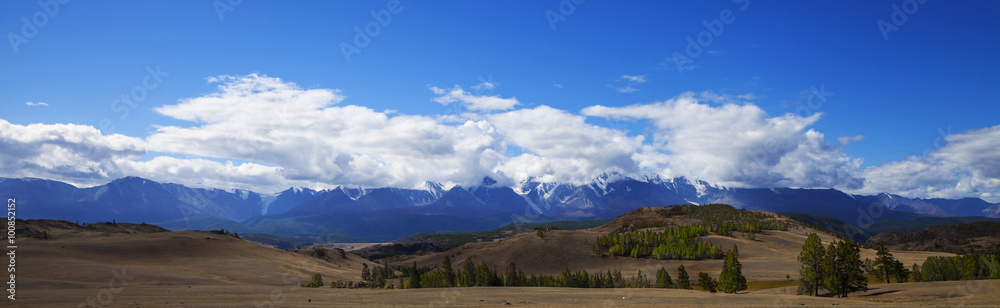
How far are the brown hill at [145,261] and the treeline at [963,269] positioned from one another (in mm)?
103060

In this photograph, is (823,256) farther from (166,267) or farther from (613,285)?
(166,267)

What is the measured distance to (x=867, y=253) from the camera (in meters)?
136

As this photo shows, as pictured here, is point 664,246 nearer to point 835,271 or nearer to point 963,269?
point 963,269

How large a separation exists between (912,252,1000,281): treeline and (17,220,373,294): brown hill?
338 feet

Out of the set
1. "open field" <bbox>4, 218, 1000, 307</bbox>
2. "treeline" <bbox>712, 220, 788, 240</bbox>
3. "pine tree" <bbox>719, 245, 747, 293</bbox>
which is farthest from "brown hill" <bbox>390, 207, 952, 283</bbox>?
"pine tree" <bbox>719, 245, 747, 293</bbox>

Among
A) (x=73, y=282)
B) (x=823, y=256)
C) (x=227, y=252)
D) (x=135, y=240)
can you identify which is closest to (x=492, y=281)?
(x=823, y=256)

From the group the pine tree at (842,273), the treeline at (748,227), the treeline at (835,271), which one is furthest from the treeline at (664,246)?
the pine tree at (842,273)

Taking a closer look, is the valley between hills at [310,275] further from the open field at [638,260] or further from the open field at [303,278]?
the open field at [638,260]

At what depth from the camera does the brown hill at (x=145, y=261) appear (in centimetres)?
6650

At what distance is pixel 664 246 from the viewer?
13700 centimetres

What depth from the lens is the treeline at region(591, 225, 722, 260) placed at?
132 m

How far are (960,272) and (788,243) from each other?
73.0m

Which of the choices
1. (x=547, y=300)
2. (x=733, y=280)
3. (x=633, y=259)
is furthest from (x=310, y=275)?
(x=633, y=259)

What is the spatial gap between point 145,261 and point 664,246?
388 feet
